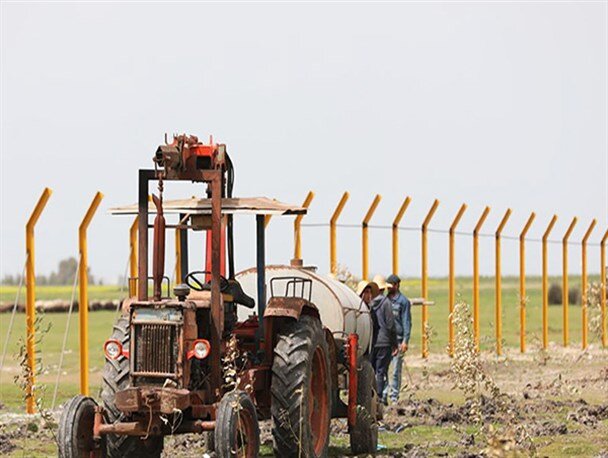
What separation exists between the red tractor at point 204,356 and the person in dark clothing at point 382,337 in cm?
506

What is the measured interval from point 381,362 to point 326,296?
10.2 ft

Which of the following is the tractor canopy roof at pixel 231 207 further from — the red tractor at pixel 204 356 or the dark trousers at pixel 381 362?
the dark trousers at pixel 381 362

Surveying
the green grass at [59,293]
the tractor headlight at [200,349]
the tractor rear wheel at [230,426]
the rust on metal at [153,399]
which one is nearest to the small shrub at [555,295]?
the green grass at [59,293]

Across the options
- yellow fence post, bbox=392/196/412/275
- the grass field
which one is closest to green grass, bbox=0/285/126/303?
the grass field

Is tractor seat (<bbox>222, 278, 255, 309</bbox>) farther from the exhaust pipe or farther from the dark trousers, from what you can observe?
the dark trousers

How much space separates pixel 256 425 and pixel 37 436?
4.57 meters

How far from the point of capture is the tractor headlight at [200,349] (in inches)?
473

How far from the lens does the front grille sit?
12008mm

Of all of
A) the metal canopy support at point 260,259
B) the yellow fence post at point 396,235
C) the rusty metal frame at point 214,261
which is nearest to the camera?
the rusty metal frame at point 214,261

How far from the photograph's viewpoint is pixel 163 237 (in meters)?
12.1

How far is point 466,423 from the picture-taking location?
1702 cm

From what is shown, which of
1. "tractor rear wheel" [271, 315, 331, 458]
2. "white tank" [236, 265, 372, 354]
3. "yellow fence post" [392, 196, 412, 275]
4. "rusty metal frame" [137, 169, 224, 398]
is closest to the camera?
"rusty metal frame" [137, 169, 224, 398]

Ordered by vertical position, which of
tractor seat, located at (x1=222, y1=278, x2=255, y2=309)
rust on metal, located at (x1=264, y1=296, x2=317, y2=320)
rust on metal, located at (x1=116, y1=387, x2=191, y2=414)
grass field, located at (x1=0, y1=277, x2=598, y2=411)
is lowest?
grass field, located at (x1=0, y1=277, x2=598, y2=411)

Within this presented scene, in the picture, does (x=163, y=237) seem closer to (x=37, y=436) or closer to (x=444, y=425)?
(x=37, y=436)
